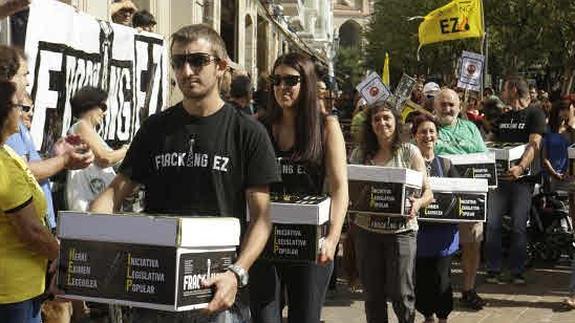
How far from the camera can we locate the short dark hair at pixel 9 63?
15.8 ft

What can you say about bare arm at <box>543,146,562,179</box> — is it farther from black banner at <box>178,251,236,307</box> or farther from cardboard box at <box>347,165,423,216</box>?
black banner at <box>178,251,236,307</box>

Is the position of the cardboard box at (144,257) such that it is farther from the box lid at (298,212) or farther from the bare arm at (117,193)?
the box lid at (298,212)

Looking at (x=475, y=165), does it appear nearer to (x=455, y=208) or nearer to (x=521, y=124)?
(x=455, y=208)

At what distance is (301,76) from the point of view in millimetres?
5379

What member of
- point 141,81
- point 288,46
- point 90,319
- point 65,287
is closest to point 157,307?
point 65,287

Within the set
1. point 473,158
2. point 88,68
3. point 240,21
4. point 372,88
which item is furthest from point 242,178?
point 240,21

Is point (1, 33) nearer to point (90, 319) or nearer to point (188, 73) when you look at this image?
point (90, 319)

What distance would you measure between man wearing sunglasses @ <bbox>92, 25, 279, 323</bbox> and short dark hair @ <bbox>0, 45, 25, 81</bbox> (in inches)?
47.2

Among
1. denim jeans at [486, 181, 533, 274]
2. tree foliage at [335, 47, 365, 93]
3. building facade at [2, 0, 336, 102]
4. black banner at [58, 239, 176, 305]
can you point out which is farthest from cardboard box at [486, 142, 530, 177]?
tree foliage at [335, 47, 365, 93]

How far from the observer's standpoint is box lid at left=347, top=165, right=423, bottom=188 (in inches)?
255

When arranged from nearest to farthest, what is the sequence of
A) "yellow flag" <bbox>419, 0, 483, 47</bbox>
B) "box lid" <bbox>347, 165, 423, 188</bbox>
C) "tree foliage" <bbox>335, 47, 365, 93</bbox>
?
"box lid" <bbox>347, 165, 423, 188</bbox>
"yellow flag" <bbox>419, 0, 483, 47</bbox>
"tree foliage" <bbox>335, 47, 365, 93</bbox>

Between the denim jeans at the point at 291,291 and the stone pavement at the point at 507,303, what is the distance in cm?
332

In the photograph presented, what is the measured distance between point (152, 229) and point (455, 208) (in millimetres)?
4625

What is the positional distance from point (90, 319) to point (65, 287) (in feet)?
14.8
